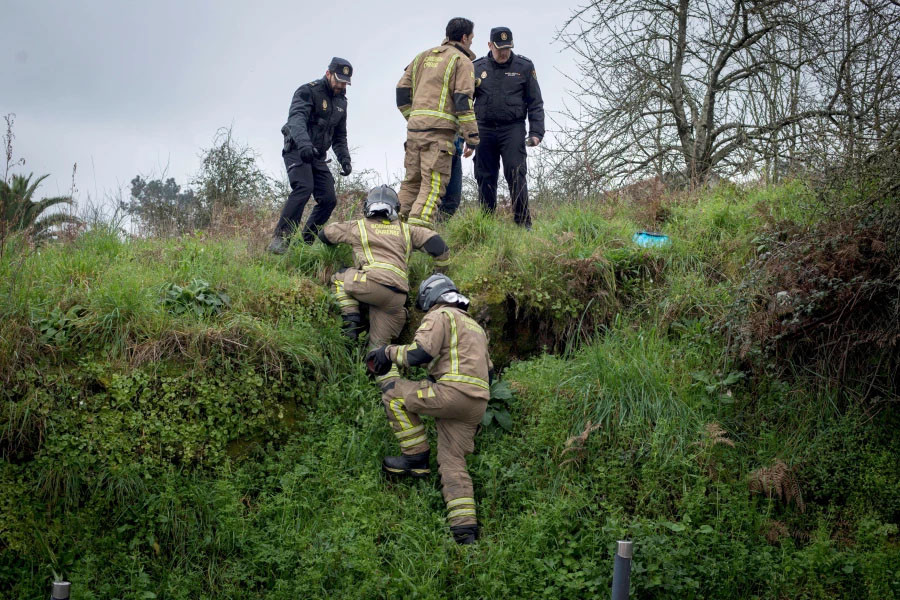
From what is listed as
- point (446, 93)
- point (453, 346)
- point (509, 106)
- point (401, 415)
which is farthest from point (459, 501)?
point (509, 106)

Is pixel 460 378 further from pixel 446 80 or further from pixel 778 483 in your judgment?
pixel 446 80

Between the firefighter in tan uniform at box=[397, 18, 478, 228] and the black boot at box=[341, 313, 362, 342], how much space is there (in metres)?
1.59

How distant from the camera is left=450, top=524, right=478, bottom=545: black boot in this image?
5.65 meters

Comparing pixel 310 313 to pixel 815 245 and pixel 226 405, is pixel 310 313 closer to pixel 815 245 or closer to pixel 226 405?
pixel 226 405

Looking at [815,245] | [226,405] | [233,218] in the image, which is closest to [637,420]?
[815,245]

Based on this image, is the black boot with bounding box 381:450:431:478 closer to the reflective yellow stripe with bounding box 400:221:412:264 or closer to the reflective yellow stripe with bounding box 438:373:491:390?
the reflective yellow stripe with bounding box 438:373:491:390

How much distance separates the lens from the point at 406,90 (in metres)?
8.89

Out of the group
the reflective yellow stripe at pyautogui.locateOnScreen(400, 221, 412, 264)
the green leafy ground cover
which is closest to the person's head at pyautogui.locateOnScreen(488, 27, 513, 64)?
the reflective yellow stripe at pyautogui.locateOnScreen(400, 221, 412, 264)

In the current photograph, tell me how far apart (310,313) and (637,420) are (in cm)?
325

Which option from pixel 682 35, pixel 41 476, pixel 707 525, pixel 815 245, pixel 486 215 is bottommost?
pixel 707 525

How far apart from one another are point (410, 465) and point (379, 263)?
202 cm

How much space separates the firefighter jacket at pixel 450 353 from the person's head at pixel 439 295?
146 mm

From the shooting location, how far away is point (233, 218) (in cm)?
971

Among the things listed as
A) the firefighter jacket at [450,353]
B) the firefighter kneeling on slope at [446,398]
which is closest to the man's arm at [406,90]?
the firefighter kneeling on slope at [446,398]
